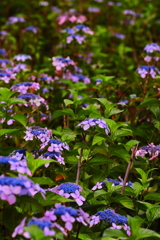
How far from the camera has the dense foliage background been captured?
1.62 m

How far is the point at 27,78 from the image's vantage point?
392 centimetres

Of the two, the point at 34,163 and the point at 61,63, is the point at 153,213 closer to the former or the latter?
the point at 34,163

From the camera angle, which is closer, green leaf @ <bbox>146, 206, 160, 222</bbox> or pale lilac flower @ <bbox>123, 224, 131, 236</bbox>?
pale lilac flower @ <bbox>123, 224, 131, 236</bbox>

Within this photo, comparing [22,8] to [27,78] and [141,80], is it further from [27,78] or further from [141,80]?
[141,80]

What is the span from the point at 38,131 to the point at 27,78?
182 cm

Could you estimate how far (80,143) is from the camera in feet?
7.04

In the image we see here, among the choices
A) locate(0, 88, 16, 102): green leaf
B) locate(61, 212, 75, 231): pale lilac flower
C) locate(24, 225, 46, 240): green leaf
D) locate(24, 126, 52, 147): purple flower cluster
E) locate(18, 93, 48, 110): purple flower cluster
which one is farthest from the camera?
locate(18, 93, 48, 110): purple flower cluster

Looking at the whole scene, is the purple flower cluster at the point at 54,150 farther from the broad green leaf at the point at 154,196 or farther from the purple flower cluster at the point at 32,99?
the purple flower cluster at the point at 32,99

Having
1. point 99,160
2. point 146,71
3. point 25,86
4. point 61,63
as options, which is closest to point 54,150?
point 99,160

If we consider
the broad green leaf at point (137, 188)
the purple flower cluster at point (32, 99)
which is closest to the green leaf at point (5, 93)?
the purple flower cluster at point (32, 99)

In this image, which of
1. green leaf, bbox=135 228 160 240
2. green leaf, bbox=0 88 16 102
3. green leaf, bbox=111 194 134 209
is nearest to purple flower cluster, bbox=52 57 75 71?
green leaf, bbox=0 88 16 102

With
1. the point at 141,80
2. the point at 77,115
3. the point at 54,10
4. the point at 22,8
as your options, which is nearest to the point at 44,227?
the point at 77,115

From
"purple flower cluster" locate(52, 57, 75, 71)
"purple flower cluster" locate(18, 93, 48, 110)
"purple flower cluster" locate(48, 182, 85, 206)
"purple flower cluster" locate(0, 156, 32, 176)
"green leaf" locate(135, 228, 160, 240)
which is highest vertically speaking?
"purple flower cluster" locate(0, 156, 32, 176)

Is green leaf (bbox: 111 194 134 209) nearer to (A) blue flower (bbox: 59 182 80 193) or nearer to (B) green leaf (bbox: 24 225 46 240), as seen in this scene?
(A) blue flower (bbox: 59 182 80 193)
